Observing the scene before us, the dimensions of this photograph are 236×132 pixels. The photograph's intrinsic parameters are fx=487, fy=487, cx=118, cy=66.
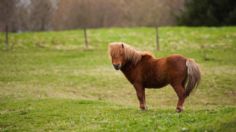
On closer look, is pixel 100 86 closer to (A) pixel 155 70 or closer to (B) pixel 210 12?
(A) pixel 155 70

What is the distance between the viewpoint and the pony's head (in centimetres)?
1313

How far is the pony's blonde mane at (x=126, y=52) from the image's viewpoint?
13.2 m

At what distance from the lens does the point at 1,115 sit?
48.3 feet

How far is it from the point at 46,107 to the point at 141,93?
3.67 metres

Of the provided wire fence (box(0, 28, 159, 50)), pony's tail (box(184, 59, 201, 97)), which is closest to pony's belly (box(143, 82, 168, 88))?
pony's tail (box(184, 59, 201, 97))

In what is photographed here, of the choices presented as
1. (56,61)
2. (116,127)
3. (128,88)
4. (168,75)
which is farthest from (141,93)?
(56,61)

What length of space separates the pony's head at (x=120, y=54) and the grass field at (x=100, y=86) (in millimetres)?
1435

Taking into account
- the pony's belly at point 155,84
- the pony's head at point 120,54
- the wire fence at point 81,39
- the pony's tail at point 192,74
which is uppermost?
the pony's head at point 120,54

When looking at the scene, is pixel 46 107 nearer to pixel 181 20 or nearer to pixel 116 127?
pixel 116 127

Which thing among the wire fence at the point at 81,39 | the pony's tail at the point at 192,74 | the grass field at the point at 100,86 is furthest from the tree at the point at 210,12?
the pony's tail at the point at 192,74

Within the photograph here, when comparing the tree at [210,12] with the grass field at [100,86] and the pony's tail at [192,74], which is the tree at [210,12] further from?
the pony's tail at [192,74]

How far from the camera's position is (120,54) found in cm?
1321

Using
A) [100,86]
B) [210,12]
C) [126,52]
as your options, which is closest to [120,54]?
[126,52]

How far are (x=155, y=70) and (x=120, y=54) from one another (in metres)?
1.06
